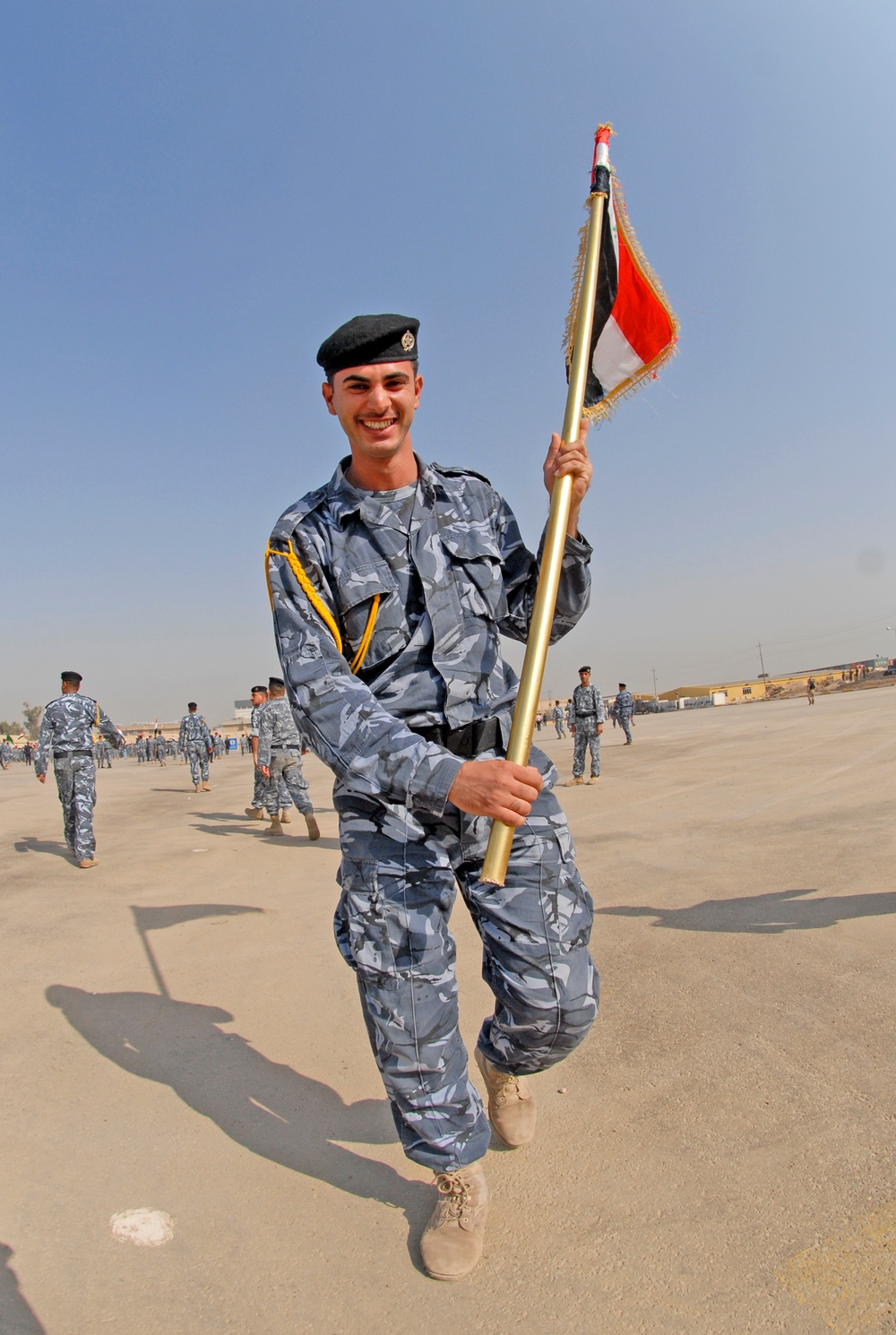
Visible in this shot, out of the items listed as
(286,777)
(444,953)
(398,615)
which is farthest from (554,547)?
(286,777)

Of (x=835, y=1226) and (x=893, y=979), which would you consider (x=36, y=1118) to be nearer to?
(x=835, y=1226)

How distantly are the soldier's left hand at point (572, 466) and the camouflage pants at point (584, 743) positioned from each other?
11334 mm

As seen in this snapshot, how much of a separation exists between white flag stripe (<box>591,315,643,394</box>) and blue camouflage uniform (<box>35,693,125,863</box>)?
7.16 meters

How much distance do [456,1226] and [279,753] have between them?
830cm

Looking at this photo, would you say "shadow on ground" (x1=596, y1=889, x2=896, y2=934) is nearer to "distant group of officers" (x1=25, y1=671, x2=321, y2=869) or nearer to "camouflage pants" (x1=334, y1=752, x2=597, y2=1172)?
"camouflage pants" (x1=334, y1=752, x2=597, y2=1172)

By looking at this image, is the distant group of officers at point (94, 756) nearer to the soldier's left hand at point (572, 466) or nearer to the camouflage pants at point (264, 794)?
the camouflage pants at point (264, 794)

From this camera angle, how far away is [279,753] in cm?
991

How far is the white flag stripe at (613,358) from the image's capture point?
2859 mm

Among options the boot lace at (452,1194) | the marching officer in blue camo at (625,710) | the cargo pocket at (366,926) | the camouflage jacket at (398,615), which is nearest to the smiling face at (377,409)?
the camouflage jacket at (398,615)

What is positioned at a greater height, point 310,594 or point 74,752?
point 310,594

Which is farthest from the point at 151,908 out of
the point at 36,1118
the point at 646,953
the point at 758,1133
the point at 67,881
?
the point at 758,1133

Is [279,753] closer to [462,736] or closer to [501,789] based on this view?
[462,736]

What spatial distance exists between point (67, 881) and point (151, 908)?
6.09 feet

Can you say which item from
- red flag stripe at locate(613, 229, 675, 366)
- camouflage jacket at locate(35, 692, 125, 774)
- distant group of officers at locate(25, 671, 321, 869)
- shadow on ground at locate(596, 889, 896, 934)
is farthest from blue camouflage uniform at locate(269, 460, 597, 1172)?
camouflage jacket at locate(35, 692, 125, 774)
